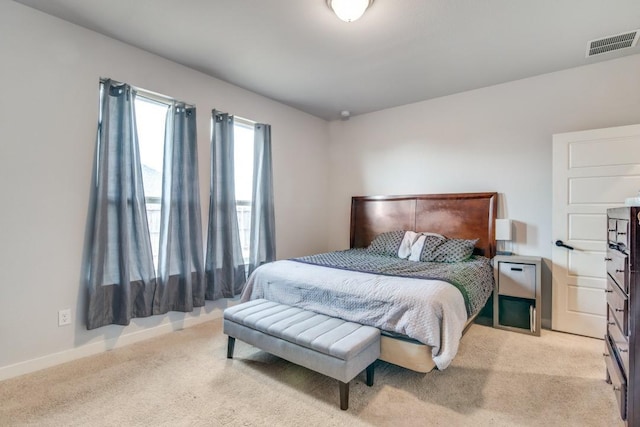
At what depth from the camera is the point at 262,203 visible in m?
3.82

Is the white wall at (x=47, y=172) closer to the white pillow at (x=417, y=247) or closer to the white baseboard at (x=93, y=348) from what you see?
the white baseboard at (x=93, y=348)

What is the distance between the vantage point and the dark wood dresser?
1.45m

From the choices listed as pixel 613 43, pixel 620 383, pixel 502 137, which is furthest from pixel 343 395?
pixel 613 43

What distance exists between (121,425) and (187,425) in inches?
14.4

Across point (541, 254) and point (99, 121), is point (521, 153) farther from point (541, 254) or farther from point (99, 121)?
point (99, 121)

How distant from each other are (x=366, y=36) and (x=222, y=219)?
2296mm

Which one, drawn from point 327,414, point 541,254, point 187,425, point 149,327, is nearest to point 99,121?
point 149,327

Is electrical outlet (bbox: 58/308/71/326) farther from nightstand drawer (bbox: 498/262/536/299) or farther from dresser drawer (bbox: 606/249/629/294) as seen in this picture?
nightstand drawer (bbox: 498/262/536/299)

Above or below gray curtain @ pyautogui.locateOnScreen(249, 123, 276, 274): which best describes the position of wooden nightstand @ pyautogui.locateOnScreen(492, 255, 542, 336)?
below

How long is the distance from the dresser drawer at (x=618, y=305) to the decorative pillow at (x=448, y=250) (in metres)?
1.33

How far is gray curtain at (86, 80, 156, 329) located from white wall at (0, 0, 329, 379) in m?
0.11

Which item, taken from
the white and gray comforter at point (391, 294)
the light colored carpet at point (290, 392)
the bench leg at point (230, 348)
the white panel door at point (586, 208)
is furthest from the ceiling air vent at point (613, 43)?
the bench leg at point (230, 348)

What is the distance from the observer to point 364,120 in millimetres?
4676

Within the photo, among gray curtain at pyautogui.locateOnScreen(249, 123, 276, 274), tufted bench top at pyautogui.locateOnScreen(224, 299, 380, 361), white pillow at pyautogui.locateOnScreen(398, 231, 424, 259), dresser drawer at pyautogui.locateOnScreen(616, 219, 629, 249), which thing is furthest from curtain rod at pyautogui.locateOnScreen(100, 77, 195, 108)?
dresser drawer at pyautogui.locateOnScreen(616, 219, 629, 249)
